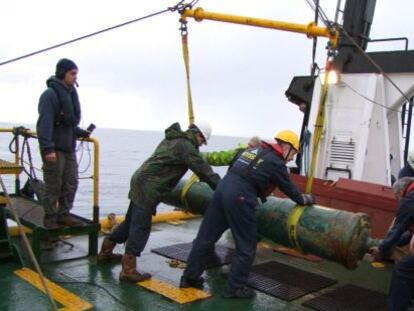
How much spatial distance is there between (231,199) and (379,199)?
2.61 m

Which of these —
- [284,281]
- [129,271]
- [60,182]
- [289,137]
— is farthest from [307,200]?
[60,182]

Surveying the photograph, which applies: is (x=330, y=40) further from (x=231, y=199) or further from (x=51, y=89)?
(x=51, y=89)

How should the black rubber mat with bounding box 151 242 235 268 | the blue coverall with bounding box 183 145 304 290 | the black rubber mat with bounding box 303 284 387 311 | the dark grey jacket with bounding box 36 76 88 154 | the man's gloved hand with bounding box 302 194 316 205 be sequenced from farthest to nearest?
the black rubber mat with bounding box 151 242 235 268 < the dark grey jacket with bounding box 36 76 88 154 < the man's gloved hand with bounding box 302 194 316 205 < the black rubber mat with bounding box 303 284 387 311 < the blue coverall with bounding box 183 145 304 290

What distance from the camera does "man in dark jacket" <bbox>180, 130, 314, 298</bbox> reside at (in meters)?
4.39

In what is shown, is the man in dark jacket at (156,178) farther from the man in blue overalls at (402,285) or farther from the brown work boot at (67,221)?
the man in blue overalls at (402,285)

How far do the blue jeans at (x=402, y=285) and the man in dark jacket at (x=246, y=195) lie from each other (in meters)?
1.06

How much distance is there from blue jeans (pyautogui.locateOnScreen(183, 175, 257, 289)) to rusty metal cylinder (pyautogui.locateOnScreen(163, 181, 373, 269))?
41 cm

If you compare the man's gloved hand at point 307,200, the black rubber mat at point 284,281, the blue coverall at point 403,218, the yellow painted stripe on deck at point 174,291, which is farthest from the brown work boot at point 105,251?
the blue coverall at point 403,218

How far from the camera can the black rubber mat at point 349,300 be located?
449 cm

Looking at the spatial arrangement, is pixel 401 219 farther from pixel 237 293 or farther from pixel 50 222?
pixel 50 222

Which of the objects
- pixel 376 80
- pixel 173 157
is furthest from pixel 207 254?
pixel 376 80

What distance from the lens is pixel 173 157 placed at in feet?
15.7

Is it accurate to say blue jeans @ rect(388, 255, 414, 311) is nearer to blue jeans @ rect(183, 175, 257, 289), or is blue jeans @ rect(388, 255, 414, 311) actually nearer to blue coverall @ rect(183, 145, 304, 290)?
blue coverall @ rect(183, 145, 304, 290)

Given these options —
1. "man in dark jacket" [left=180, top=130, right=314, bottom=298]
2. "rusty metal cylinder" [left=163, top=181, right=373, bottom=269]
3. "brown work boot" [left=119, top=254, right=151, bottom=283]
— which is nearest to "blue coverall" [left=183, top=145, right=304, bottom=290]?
"man in dark jacket" [left=180, top=130, right=314, bottom=298]
